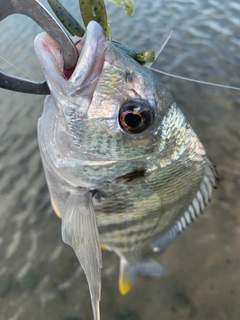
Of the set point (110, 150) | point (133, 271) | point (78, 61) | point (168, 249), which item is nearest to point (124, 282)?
point (133, 271)

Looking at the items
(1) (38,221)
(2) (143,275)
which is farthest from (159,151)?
(1) (38,221)

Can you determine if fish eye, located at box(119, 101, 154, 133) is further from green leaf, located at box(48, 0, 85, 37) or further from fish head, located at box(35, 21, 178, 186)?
green leaf, located at box(48, 0, 85, 37)

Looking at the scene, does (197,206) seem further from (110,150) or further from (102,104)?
(102,104)

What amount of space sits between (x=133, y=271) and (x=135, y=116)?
0.99m

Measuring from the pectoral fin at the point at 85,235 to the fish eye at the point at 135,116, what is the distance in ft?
0.98

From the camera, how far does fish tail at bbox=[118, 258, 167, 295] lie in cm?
162

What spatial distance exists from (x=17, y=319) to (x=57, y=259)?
363 mm

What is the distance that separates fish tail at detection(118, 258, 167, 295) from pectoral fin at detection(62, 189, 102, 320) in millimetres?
537

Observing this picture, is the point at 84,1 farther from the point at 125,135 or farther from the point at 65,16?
the point at 125,135

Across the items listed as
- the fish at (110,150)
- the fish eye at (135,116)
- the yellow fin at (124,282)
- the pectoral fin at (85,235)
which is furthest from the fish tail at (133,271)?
the fish eye at (135,116)

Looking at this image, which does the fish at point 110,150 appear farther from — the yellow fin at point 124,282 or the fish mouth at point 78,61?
the yellow fin at point 124,282

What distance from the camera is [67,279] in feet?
5.72

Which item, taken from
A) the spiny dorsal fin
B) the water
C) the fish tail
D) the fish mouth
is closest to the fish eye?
the fish mouth

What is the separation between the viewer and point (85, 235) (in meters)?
1.08
